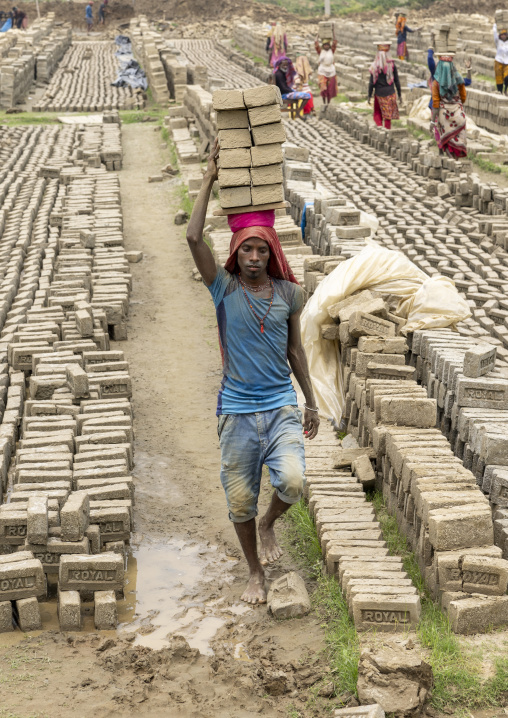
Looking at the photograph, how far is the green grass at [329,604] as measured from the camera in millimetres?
4125

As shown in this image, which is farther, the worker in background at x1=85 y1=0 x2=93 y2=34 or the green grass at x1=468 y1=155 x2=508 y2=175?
the worker in background at x1=85 y1=0 x2=93 y2=34

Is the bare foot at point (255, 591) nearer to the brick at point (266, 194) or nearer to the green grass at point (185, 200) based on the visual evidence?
the brick at point (266, 194)

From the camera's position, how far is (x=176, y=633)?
15.5 ft

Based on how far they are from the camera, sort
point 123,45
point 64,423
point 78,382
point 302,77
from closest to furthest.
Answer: point 64,423, point 78,382, point 302,77, point 123,45

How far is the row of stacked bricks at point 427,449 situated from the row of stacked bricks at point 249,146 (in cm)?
159

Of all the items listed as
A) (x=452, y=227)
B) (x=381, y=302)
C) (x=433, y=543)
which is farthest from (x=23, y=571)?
(x=452, y=227)

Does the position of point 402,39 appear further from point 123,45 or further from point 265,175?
point 265,175

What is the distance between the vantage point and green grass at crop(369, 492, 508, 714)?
3.95 metres

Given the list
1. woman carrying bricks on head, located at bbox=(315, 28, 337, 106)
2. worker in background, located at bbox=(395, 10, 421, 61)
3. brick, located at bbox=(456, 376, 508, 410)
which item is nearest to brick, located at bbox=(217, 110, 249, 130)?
brick, located at bbox=(456, 376, 508, 410)

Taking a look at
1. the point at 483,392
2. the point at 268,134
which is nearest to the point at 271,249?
the point at 268,134

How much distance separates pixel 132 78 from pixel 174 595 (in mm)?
25325

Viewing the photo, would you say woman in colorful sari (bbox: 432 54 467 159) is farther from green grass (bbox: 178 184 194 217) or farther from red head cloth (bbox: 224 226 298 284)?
red head cloth (bbox: 224 226 298 284)

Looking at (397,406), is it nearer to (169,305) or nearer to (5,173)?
(169,305)

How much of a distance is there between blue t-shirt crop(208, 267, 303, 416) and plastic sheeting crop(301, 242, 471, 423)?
267 cm
